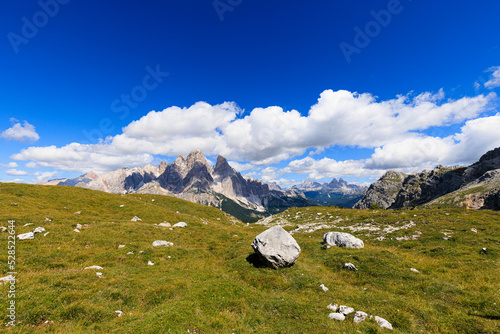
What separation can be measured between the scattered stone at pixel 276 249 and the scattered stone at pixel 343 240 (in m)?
9.68

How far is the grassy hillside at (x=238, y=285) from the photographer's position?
488 inches

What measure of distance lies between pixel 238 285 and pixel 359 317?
393 inches

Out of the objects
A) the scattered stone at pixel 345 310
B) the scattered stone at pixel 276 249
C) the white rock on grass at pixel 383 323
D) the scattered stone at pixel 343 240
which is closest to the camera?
the white rock on grass at pixel 383 323

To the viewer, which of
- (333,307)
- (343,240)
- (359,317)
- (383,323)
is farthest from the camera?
(343,240)

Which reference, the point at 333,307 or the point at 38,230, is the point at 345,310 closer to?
the point at 333,307

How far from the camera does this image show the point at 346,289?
58.4ft

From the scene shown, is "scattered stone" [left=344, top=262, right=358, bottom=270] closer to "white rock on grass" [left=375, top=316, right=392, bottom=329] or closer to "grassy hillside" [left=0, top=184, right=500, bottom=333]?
"grassy hillside" [left=0, top=184, right=500, bottom=333]

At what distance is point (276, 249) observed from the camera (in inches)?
892

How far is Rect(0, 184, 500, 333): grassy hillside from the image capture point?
1239 cm

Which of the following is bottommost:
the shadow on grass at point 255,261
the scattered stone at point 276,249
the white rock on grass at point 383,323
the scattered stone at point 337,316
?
the shadow on grass at point 255,261

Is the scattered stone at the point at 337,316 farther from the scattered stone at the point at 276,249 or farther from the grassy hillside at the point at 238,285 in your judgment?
the scattered stone at the point at 276,249

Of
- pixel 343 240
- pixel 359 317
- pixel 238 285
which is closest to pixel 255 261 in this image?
pixel 238 285

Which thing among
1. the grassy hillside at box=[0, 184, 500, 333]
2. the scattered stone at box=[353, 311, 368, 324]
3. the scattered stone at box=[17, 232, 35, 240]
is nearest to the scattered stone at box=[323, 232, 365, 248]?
the grassy hillside at box=[0, 184, 500, 333]

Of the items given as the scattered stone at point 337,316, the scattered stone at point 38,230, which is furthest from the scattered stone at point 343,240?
the scattered stone at point 38,230
